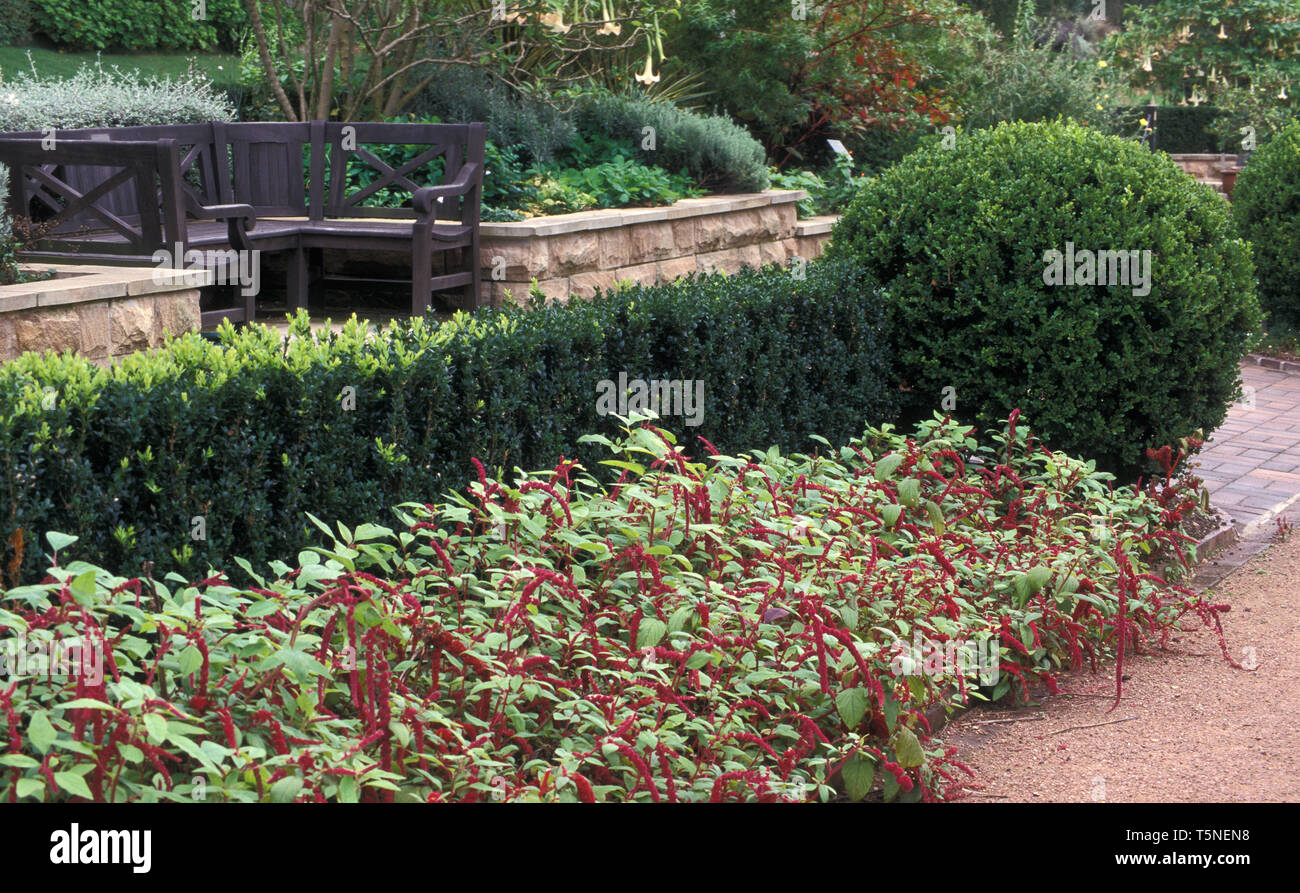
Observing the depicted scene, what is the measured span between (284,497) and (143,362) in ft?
1.95

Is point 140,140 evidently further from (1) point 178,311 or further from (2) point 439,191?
(1) point 178,311

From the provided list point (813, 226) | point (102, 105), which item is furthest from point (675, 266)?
point (102, 105)

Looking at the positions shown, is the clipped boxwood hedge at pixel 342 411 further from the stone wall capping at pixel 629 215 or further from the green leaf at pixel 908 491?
the stone wall capping at pixel 629 215

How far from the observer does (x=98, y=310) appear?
536 centimetres

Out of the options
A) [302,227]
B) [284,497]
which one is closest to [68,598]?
[284,497]

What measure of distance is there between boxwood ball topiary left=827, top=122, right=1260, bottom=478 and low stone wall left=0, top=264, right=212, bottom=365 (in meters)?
3.31

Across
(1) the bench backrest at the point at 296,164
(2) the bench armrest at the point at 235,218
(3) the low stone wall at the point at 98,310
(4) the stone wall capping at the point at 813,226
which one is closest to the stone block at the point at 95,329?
(3) the low stone wall at the point at 98,310

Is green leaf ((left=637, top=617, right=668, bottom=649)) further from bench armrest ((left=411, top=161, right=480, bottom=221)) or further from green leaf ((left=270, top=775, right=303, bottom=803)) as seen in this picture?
bench armrest ((left=411, top=161, right=480, bottom=221))

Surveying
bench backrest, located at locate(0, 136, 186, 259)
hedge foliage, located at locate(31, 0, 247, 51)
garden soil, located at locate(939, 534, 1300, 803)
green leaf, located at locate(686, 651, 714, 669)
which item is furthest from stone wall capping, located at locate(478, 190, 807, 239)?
hedge foliage, located at locate(31, 0, 247, 51)

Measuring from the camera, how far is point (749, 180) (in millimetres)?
9766

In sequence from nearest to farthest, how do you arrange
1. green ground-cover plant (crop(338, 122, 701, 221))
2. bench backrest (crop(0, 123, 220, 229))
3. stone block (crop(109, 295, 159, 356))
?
stone block (crop(109, 295, 159, 356)) → bench backrest (crop(0, 123, 220, 229)) → green ground-cover plant (crop(338, 122, 701, 221))

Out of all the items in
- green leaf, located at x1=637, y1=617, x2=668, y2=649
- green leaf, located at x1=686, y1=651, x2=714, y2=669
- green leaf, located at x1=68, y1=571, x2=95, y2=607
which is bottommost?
green leaf, located at x1=686, y1=651, x2=714, y2=669

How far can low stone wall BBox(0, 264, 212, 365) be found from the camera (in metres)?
5.02

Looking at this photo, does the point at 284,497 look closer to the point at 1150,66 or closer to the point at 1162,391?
the point at 1162,391
